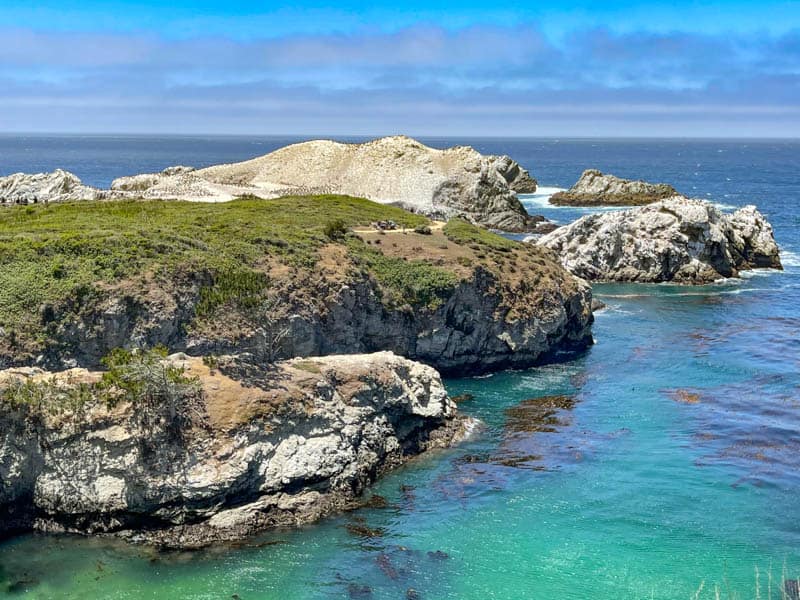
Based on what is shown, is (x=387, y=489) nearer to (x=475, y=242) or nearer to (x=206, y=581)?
(x=206, y=581)

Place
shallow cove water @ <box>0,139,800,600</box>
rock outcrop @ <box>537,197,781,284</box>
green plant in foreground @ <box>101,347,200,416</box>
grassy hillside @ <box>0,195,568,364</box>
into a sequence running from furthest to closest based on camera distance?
rock outcrop @ <box>537,197,781,284</box> → grassy hillside @ <box>0,195,568,364</box> → green plant in foreground @ <box>101,347,200,416</box> → shallow cove water @ <box>0,139,800,600</box>

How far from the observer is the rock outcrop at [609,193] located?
141 meters

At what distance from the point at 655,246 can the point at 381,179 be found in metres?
57.1

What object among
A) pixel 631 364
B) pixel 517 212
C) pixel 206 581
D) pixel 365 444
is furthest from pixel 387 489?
pixel 517 212

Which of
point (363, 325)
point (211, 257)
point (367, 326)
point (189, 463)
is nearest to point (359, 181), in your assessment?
point (367, 326)

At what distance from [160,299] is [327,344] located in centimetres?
1013

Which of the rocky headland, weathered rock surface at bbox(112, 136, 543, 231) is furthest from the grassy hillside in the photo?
weathered rock surface at bbox(112, 136, 543, 231)

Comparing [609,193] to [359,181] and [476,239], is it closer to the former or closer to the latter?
[359,181]

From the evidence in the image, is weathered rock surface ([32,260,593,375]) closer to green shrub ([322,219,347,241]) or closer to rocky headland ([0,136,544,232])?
green shrub ([322,219,347,241])

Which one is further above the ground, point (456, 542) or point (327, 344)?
point (327, 344)

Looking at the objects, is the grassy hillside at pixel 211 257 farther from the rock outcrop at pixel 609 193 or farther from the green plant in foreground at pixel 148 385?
the rock outcrop at pixel 609 193

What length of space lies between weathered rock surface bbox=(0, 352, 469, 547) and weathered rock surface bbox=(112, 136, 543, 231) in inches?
2719

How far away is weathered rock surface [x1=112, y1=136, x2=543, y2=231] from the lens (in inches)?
4513

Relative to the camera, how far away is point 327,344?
47.0 meters
